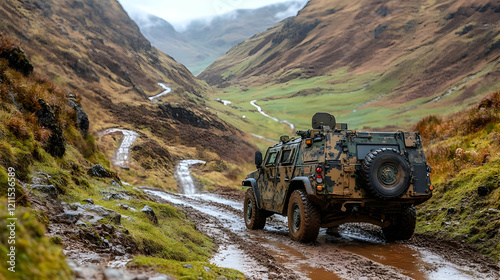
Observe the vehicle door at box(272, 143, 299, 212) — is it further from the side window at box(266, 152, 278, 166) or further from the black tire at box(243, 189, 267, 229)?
the black tire at box(243, 189, 267, 229)

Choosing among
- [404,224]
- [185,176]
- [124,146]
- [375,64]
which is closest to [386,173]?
[404,224]

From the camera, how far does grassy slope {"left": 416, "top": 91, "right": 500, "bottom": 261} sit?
26.5 ft

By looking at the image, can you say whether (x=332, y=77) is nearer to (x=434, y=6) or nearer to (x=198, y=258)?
(x=434, y=6)

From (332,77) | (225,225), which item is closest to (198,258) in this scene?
(225,225)

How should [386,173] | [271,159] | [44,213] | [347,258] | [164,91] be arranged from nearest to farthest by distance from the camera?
[44,213]
[347,258]
[386,173]
[271,159]
[164,91]

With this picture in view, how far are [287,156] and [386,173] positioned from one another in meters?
3.00

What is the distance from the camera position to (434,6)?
121 m

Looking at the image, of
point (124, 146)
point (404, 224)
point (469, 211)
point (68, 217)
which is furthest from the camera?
point (124, 146)

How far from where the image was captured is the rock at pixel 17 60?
38.8 feet

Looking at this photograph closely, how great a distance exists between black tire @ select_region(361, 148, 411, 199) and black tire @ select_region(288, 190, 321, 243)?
130cm

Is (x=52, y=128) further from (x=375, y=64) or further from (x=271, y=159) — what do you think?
(x=375, y=64)

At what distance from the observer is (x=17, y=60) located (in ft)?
39.8

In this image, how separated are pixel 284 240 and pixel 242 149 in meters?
43.5

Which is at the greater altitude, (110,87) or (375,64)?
(375,64)
